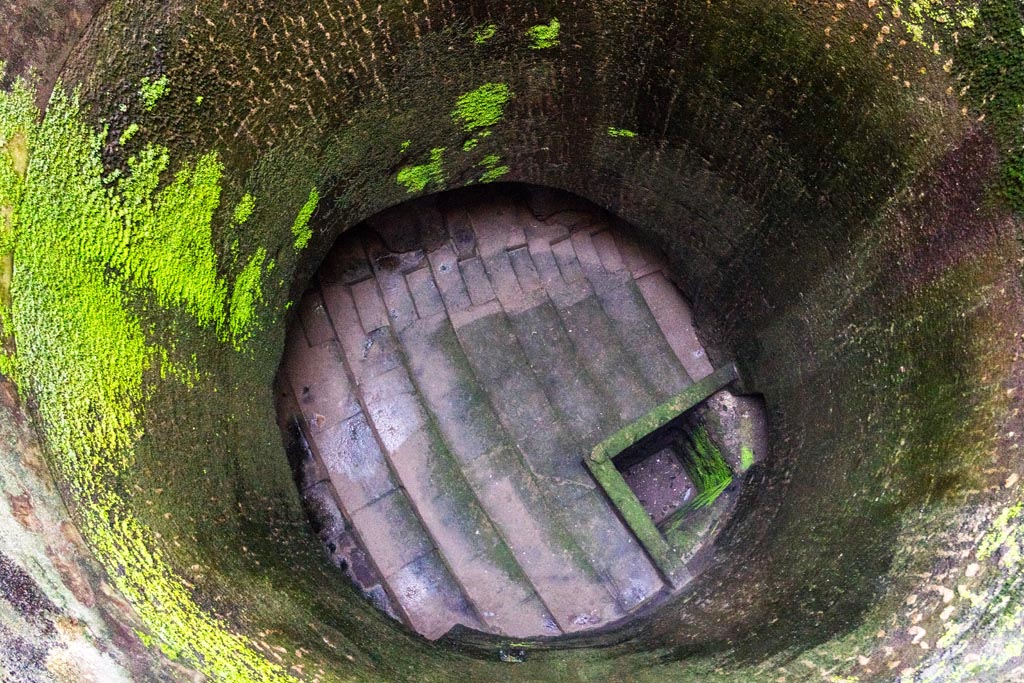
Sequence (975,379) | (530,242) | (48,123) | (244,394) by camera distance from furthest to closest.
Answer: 1. (530,242)
2. (244,394)
3. (975,379)
4. (48,123)

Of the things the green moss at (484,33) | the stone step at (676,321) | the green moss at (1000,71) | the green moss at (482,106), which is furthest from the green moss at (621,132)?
the green moss at (1000,71)

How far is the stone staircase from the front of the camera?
333 centimetres

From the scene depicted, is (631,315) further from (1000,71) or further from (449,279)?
(1000,71)

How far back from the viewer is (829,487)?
2.83m

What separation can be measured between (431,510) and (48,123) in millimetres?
2132

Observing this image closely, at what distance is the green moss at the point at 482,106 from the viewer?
276 centimetres

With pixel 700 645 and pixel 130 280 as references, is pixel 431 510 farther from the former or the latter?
pixel 130 280

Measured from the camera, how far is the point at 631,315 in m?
3.69

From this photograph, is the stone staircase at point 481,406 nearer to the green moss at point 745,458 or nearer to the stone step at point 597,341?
the stone step at point 597,341

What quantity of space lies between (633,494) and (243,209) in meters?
2.12

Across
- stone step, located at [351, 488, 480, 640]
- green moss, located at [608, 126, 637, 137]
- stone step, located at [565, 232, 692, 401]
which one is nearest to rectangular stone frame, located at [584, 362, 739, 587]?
stone step, located at [565, 232, 692, 401]

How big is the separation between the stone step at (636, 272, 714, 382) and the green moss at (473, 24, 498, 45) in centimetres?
158

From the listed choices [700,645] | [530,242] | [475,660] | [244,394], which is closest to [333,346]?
[244,394]

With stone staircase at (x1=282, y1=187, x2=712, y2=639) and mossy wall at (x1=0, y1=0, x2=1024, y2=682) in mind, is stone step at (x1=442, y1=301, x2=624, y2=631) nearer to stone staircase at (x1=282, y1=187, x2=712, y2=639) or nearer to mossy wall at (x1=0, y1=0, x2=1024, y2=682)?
stone staircase at (x1=282, y1=187, x2=712, y2=639)
